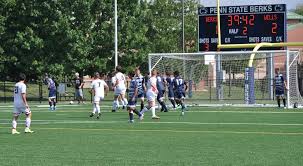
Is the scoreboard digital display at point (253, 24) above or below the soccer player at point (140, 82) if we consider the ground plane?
above

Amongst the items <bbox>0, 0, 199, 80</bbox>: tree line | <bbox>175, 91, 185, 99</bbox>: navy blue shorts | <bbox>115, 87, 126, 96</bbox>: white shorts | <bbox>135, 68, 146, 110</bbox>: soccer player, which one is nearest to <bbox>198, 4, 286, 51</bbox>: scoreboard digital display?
<bbox>175, 91, 185, 99</bbox>: navy blue shorts

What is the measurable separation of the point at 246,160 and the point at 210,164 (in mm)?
814

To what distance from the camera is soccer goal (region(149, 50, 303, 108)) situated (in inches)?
1388

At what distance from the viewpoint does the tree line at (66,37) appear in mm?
46156

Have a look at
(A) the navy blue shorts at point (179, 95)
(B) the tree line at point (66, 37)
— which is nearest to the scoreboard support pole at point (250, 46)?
(A) the navy blue shorts at point (179, 95)

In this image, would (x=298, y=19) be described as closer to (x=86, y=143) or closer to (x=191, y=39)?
(x=191, y=39)

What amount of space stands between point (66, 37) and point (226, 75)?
11552mm

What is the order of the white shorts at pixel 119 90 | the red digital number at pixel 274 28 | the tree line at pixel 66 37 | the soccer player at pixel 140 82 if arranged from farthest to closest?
the tree line at pixel 66 37 < the red digital number at pixel 274 28 < the white shorts at pixel 119 90 < the soccer player at pixel 140 82

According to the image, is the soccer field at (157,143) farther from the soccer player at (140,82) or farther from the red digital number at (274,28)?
the red digital number at (274,28)

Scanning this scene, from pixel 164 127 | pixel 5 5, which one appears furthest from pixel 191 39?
pixel 164 127

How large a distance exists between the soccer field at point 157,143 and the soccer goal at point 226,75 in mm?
11696

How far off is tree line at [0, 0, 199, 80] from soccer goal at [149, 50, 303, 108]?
892 cm

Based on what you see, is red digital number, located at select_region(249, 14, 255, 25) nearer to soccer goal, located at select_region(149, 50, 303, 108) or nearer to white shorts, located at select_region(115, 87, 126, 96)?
soccer goal, located at select_region(149, 50, 303, 108)

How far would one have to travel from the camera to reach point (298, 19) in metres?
100
